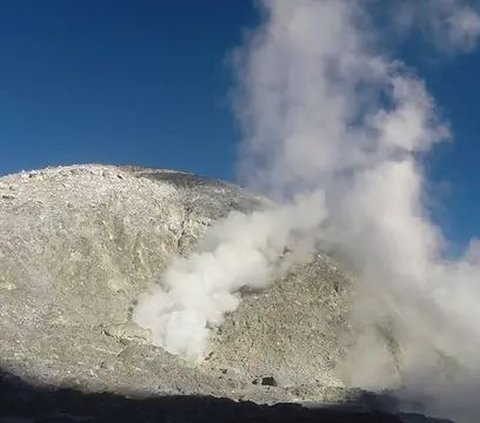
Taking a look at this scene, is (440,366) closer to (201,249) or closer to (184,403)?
(201,249)

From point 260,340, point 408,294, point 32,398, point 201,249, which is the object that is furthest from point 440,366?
point 32,398

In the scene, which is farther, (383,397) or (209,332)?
(209,332)

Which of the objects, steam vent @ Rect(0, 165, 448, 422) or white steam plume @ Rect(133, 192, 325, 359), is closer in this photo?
steam vent @ Rect(0, 165, 448, 422)

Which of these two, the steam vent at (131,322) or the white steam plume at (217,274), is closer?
the steam vent at (131,322)

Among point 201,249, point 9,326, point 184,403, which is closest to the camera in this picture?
point 184,403

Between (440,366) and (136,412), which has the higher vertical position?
(440,366)

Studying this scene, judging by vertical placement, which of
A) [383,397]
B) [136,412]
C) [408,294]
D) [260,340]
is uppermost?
[408,294]

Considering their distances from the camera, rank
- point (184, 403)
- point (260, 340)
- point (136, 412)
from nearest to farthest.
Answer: point (136, 412)
point (184, 403)
point (260, 340)
